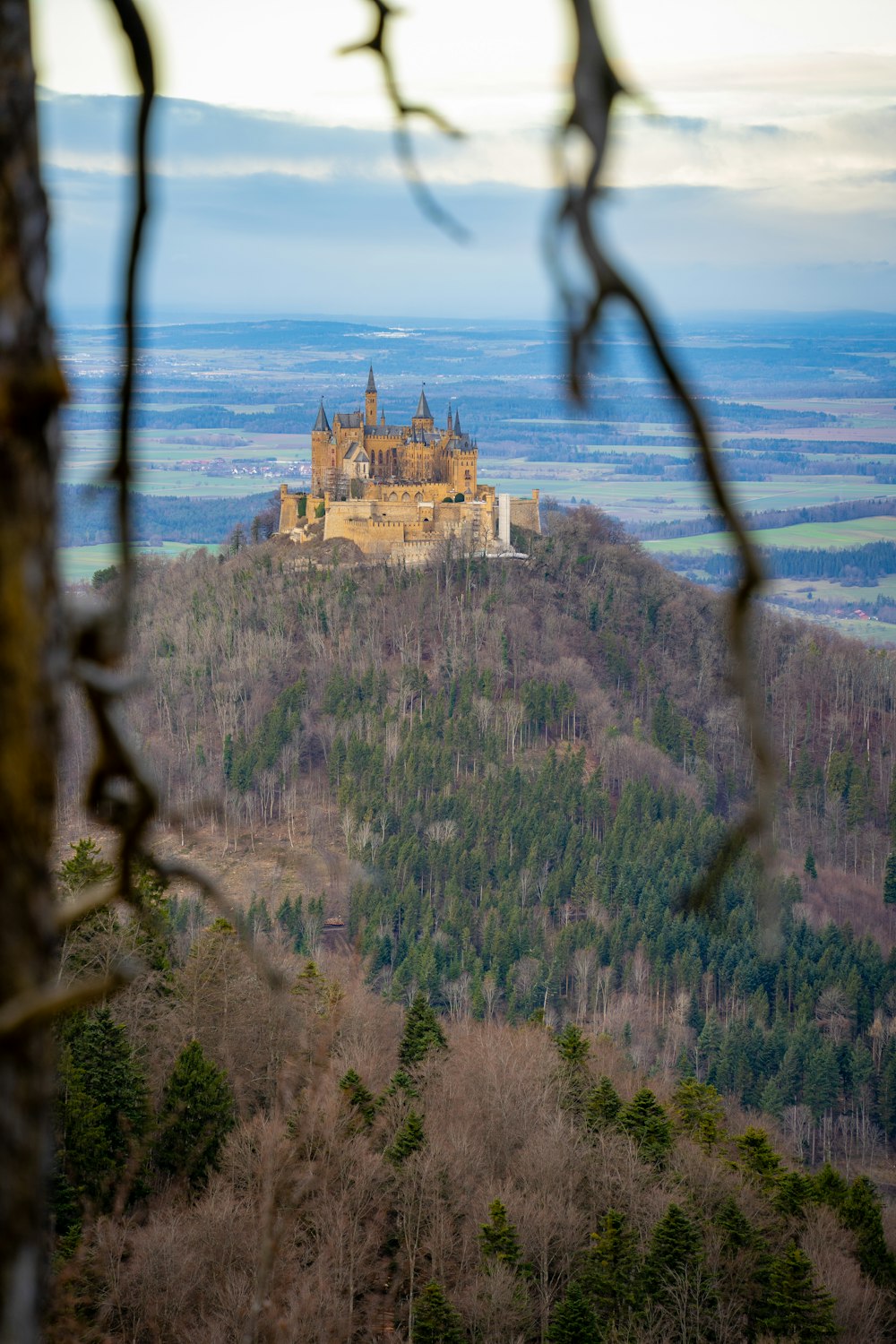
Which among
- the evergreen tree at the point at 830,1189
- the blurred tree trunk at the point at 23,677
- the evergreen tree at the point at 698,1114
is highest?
the blurred tree trunk at the point at 23,677

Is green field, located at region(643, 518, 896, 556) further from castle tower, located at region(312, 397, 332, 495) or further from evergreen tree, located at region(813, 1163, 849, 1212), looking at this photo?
evergreen tree, located at region(813, 1163, 849, 1212)

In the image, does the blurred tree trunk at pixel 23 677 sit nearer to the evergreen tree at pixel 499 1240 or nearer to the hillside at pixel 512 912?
the hillside at pixel 512 912

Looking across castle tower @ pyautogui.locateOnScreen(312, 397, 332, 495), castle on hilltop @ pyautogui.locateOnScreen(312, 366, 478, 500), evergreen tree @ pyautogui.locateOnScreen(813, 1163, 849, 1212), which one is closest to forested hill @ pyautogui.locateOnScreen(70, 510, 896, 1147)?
castle on hilltop @ pyautogui.locateOnScreen(312, 366, 478, 500)

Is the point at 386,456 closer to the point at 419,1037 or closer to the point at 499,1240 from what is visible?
the point at 419,1037

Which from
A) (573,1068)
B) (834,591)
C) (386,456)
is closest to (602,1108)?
(573,1068)

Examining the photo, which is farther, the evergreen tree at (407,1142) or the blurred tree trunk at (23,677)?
the evergreen tree at (407,1142)

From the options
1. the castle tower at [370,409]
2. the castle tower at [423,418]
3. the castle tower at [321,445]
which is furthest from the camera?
the castle tower at [370,409]

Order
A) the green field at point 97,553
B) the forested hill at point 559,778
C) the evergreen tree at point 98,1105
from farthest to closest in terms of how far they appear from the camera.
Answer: the green field at point 97,553
the forested hill at point 559,778
the evergreen tree at point 98,1105

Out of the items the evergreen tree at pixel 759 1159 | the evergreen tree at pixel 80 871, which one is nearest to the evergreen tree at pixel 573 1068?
the evergreen tree at pixel 759 1159

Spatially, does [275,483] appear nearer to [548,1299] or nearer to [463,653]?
[463,653]
